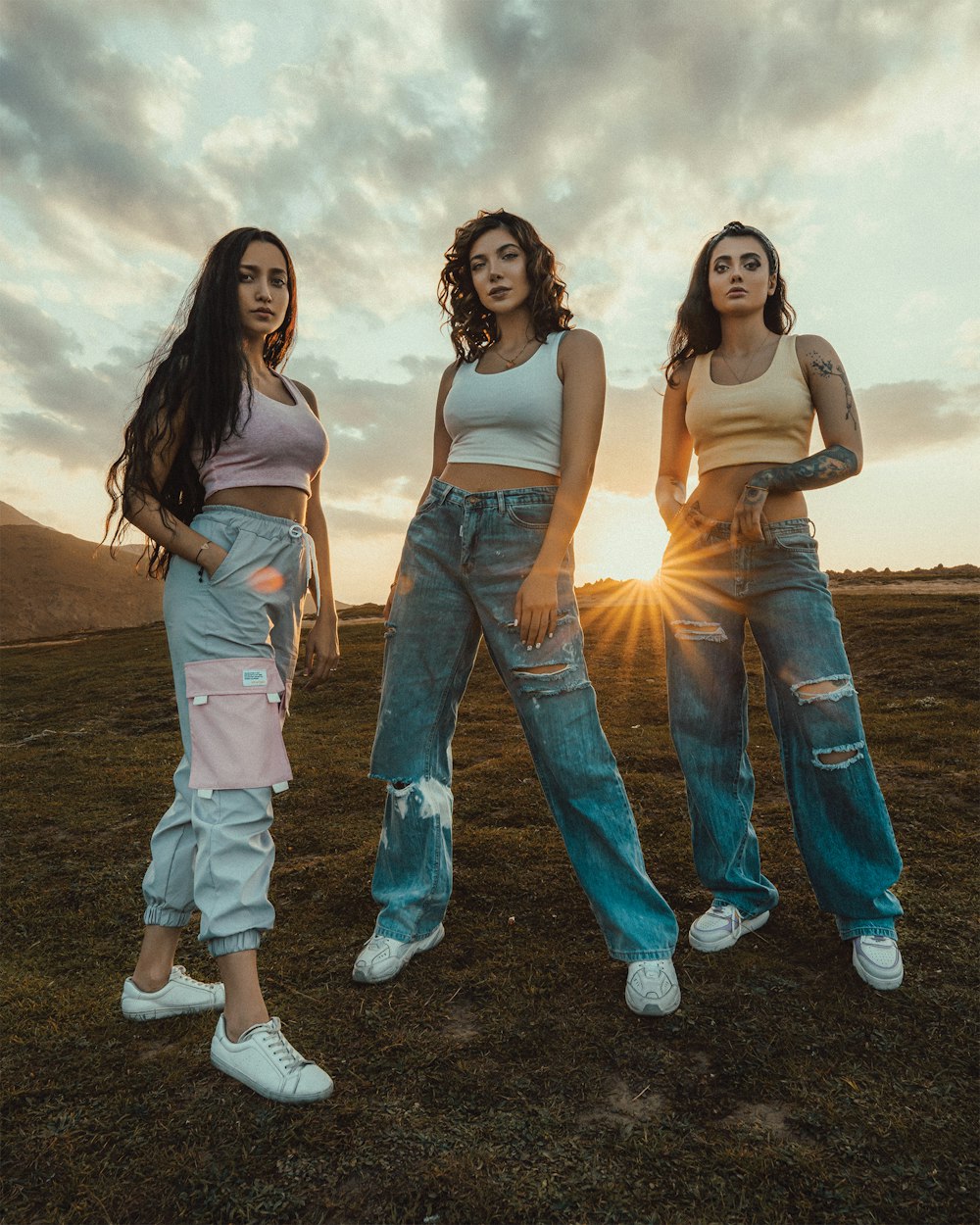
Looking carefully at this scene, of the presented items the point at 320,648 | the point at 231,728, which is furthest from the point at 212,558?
the point at 320,648

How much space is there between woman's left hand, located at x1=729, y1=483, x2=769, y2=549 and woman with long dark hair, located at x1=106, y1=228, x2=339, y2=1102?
5.37 feet

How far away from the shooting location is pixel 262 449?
9.03 feet

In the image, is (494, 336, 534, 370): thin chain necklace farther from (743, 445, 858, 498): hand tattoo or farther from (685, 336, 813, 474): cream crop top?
(743, 445, 858, 498): hand tattoo

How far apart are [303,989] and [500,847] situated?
5.61 feet

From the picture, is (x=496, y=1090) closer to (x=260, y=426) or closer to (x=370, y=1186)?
(x=370, y=1186)

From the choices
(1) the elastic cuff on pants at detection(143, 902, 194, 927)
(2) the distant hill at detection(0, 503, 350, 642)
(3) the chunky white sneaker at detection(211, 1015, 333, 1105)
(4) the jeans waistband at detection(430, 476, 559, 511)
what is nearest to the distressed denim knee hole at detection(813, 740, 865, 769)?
(4) the jeans waistband at detection(430, 476, 559, 511)

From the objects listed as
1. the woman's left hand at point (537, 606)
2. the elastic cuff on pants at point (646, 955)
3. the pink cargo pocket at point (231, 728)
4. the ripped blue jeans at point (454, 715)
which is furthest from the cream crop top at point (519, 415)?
the elastic cuff on pants at point (646, 955)

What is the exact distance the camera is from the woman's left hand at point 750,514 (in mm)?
3047

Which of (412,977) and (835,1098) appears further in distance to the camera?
(412,977)

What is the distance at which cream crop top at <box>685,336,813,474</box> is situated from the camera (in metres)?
3.15

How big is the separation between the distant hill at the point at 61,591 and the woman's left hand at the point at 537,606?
4762 centimetres

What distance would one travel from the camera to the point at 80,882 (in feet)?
14.0

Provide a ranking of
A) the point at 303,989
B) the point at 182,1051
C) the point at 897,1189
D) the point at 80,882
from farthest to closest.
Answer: the point at 80,882 → the point at 303,989 → the point at 182,1051 → the point at 897,1189

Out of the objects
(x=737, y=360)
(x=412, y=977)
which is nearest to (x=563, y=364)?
(x=737, y=360)
